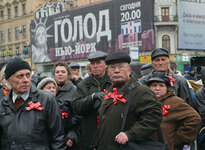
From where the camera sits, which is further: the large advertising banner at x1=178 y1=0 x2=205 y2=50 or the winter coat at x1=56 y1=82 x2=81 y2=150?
the large advertising banner at x1=178 y1=0 x2=205 y2=50

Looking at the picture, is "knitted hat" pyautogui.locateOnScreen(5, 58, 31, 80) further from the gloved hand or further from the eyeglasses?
the gloved hand

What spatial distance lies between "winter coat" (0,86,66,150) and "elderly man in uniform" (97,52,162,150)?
51 centimetres

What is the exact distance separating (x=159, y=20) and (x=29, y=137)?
35.6 m

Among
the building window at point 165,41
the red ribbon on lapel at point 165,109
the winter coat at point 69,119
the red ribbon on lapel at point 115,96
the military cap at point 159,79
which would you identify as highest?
the building window at point 165,41

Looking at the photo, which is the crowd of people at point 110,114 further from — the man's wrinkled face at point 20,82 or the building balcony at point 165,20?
the building balcony at point 165,20

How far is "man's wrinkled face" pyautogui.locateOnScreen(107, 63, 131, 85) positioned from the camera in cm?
354

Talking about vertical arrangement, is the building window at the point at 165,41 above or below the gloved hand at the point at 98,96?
above

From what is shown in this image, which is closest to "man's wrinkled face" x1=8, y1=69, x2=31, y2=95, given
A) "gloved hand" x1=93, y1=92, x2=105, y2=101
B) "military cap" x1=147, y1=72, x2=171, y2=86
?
"gloved hand" x1=93, y1=92, x2=105, y2=101

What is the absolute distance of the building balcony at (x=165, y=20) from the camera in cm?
3722

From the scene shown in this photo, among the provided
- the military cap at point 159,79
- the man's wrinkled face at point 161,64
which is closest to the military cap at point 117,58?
the military cap at point 159,79

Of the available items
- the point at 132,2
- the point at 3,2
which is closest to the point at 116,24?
the point at 132,2

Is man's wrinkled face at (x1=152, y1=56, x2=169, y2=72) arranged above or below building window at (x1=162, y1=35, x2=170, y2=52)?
below

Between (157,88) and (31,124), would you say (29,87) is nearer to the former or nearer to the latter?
(31,124)

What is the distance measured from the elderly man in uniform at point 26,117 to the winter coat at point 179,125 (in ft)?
4.29
